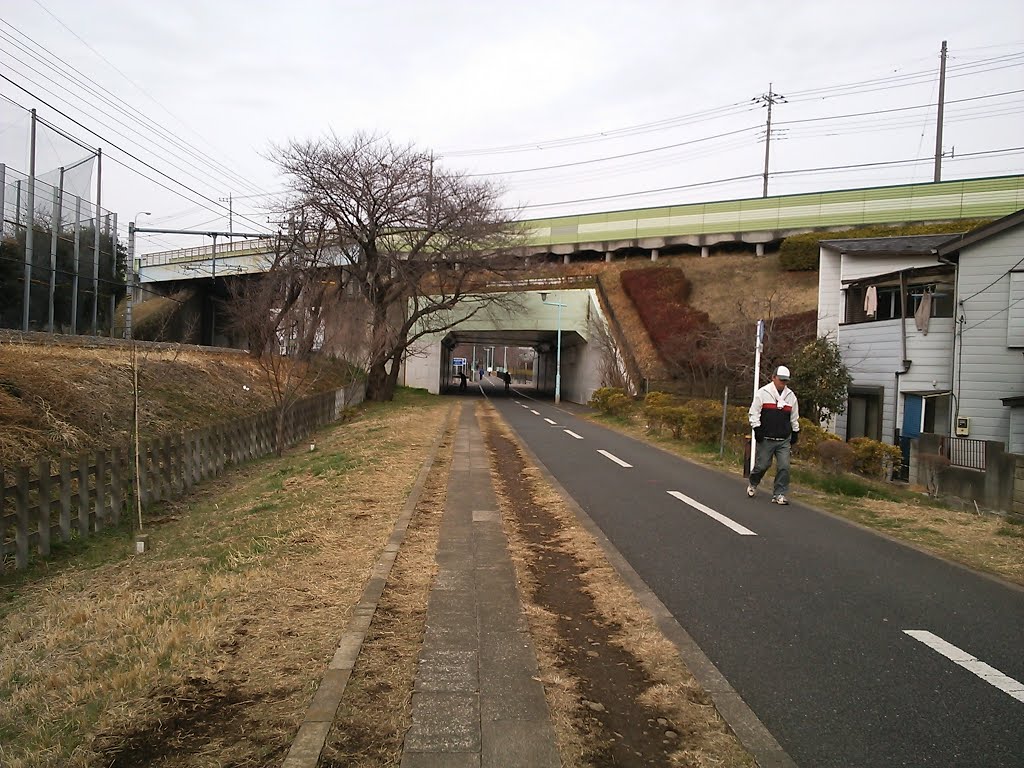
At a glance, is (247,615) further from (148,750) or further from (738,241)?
(738,241)

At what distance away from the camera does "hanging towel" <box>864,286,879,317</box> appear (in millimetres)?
19812

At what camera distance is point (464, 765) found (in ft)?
9.46

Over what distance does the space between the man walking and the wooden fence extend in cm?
813

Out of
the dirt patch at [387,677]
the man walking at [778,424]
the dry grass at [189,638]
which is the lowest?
the dry grass at [189,638]

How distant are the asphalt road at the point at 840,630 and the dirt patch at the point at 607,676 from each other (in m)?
0.31

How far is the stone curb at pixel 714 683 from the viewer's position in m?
3.01

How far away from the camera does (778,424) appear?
920 cm

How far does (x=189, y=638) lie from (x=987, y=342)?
59.9 feet

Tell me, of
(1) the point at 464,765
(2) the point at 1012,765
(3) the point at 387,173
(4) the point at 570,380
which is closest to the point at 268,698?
(1) the point at 464,765

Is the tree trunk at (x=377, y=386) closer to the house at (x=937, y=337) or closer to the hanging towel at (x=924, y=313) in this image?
the house at (x=937, y=337)

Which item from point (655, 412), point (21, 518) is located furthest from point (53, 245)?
point (655, 412)

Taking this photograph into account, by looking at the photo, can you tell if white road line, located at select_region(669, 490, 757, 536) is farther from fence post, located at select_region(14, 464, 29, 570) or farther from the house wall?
the house wall

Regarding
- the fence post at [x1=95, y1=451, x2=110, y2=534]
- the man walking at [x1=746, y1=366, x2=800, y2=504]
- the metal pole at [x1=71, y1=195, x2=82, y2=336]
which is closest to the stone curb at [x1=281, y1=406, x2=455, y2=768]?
the fence post at [x1=95, y1=451, x2=110, y2=534]

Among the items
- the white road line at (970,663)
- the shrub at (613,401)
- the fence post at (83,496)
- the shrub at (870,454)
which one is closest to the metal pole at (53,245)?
the fence post at (83,496)
